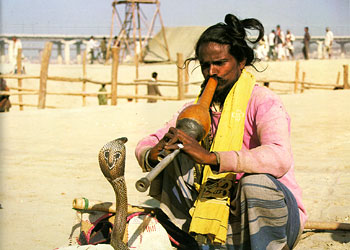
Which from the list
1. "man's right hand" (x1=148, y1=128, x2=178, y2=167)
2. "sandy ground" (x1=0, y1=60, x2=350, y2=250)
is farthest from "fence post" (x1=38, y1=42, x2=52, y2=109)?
"man's right hand" (x1=148, y1=128, x2=178, y2=167)

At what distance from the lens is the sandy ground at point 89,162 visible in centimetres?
307

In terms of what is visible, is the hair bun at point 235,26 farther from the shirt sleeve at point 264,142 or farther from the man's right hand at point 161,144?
the man's right hand at point 161,144

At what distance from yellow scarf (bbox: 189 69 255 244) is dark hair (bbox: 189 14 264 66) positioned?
170mm

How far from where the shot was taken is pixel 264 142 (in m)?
2.18

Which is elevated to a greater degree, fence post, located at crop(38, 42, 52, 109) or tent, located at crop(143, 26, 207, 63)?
tent, located at crop(143, 26, 207, 63)

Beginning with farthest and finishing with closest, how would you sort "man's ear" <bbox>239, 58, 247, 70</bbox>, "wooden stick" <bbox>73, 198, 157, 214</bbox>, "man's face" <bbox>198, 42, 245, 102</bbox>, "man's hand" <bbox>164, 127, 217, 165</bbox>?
1. "wooden stick" <bbox>73, 198, 157, 214</bbox>
2. "man's ear" <bbox>239, 58, 247, 70</bbox>
3. "man's face" <bbox>198, 42, 245, 102</bbox>
4. "man's hand" <bbox>164, 127, 217, 165</bbox>

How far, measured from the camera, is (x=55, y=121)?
8188 millimetres

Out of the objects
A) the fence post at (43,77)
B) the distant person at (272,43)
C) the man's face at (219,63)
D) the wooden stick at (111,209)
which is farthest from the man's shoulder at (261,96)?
the distant person at (272,43)

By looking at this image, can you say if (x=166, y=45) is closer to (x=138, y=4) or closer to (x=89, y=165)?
(x=138, y=4)

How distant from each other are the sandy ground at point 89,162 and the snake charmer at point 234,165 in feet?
2.14

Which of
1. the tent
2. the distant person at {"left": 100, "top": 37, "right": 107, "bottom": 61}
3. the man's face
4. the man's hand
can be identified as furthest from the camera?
the distant person at {"left": 100, "top": 37, "right": 107, "bottom": 61}

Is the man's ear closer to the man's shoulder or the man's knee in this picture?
Answer: the man's shoulder

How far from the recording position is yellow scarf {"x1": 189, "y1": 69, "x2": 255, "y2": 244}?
7.32 ft

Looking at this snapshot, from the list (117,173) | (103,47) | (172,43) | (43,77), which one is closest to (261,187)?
(117,173)
